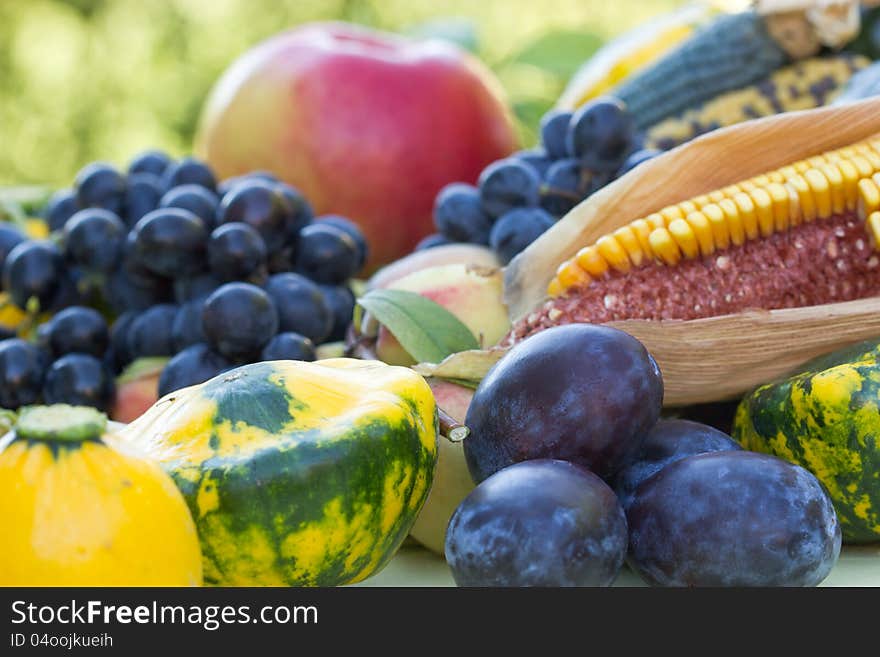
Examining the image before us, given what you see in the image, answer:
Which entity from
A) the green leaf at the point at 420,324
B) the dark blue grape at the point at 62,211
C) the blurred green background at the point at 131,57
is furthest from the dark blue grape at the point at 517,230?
the blurred green background at the point at 131,57

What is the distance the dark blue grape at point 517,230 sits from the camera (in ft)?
2.64

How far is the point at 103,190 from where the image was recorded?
94cm

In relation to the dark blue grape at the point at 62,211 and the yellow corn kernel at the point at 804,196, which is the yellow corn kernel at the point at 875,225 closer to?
the yellow corn kernel at the point at 804,196

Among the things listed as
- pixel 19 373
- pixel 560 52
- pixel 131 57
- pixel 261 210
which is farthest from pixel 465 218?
pixel 131 57

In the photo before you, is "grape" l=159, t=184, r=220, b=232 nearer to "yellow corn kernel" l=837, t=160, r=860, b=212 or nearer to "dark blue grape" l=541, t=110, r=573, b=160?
"dark blue grape" l=541, t=110, r=573, b=160

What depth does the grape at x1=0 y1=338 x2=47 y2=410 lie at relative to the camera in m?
0.78

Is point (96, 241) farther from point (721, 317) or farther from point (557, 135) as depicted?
point (721, 317)

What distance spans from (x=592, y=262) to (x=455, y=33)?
1269 millimetres

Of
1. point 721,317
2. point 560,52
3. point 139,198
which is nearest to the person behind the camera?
point 721,317

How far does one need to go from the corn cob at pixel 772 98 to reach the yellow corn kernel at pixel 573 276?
44 cm

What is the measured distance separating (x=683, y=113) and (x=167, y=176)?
553 millimetres

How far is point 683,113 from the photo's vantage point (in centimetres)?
111
